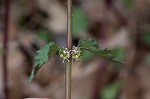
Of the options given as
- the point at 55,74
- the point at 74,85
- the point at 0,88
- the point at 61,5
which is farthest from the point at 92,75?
the point at 61,5

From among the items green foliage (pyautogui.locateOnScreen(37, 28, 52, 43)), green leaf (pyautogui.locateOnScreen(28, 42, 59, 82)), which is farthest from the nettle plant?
green foliage (pyautogui.locateOnScreen(37, 28, 52, 43))

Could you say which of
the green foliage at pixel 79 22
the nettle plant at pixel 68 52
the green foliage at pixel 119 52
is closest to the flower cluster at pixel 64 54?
the nettle plant at pixel 68 52

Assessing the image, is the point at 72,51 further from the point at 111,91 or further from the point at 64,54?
the point at 111,91

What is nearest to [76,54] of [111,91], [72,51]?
[72,51]

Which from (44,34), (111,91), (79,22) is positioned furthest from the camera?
(44,34)

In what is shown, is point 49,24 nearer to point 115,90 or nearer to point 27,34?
point 27,34

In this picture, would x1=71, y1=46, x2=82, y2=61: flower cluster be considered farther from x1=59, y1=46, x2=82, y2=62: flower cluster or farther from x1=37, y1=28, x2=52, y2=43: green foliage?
x1=37, y1=28, x2=52, y2=43: green foliage
